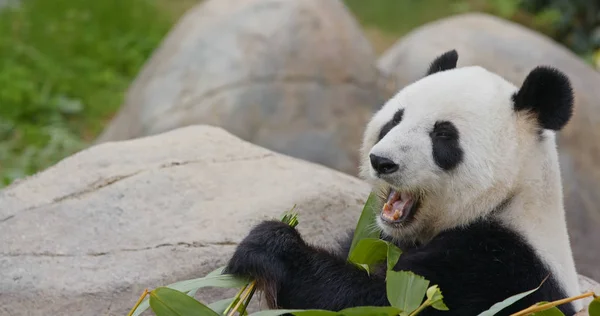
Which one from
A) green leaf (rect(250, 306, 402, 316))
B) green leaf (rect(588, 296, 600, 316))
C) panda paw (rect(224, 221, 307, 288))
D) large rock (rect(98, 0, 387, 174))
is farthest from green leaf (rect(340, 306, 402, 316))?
large rock (rect(98, 0, 387, 174))

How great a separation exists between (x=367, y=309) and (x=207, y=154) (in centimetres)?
180

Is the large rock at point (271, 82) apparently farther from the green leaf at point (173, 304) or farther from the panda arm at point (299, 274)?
the green leaf at point (173, 304)

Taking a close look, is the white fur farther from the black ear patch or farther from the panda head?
the black ear patch

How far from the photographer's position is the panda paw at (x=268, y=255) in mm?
3178

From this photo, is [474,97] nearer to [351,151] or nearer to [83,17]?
[351,151]

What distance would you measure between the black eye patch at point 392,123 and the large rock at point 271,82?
3583 mm

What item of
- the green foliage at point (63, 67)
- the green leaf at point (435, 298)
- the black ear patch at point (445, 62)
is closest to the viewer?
the green leaf at point (435, 298)

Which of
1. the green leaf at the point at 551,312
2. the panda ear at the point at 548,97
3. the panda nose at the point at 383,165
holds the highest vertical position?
the panda ear at the point at 548,97

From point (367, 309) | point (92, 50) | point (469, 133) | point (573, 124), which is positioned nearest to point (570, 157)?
point (573, 124)

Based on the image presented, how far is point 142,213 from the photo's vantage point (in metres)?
4.02

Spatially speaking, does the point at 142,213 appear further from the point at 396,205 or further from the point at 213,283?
the point at 396,205

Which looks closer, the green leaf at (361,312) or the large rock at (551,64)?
the green leaf at (361,312)

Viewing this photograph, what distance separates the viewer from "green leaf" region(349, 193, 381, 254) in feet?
11.7

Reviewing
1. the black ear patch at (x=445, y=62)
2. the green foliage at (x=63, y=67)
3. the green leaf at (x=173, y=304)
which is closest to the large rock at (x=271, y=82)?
the green foliage at (x=63, y=67)
